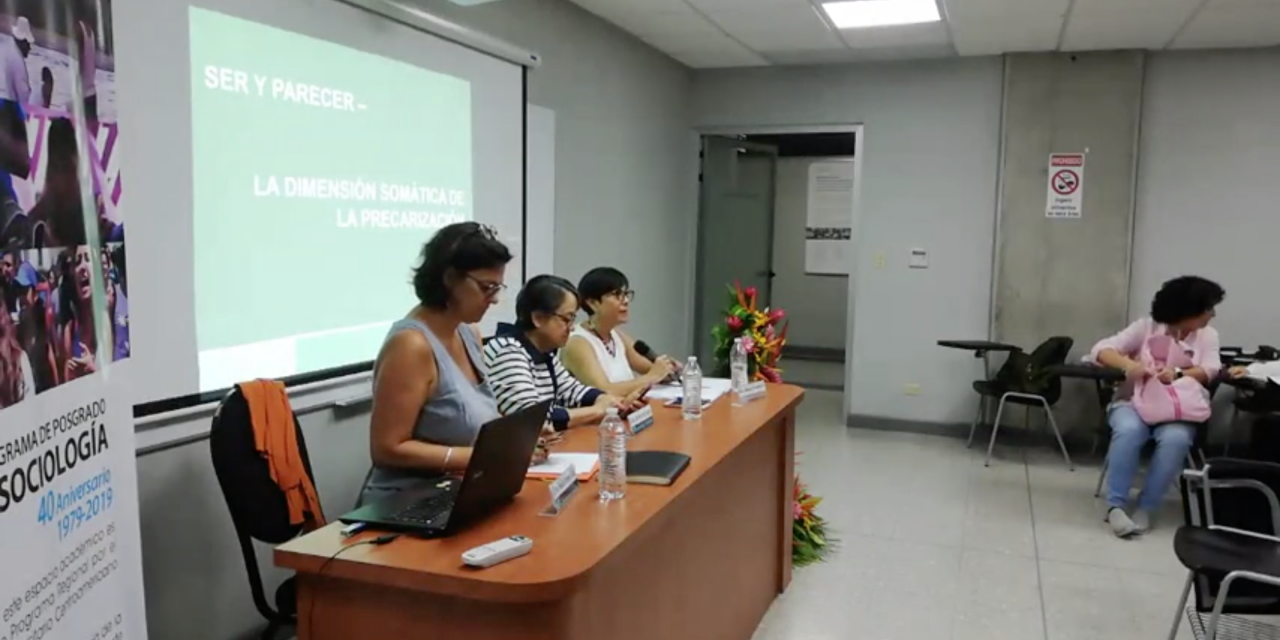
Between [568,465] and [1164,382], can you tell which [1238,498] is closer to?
[1164,382]

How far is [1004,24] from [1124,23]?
634 mm

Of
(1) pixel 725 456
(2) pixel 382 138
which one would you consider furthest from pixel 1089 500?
(2) pixel 382 138

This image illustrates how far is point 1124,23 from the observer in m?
4.95

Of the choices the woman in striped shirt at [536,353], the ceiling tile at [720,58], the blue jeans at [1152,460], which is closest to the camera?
the woman in striped shirt at [536,353]

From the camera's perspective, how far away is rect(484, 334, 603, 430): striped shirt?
2.68 meters

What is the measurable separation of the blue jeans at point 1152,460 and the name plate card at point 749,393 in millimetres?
2059

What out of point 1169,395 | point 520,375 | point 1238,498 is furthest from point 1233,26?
point 520,375

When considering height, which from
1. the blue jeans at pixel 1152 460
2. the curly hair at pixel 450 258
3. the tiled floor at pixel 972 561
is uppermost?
the curly hair at pixel 450 258

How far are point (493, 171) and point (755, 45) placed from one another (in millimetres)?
2407

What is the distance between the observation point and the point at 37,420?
3.99 ft

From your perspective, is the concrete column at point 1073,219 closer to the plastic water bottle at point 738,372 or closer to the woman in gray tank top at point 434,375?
the plastic water bottle at point 738,372

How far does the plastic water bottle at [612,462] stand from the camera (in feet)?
6.77

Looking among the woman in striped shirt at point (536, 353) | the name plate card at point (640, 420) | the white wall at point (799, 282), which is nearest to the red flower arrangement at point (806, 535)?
the name plate card at point (640, 420)

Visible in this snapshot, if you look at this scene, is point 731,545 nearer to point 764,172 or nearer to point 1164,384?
point 1164,384
